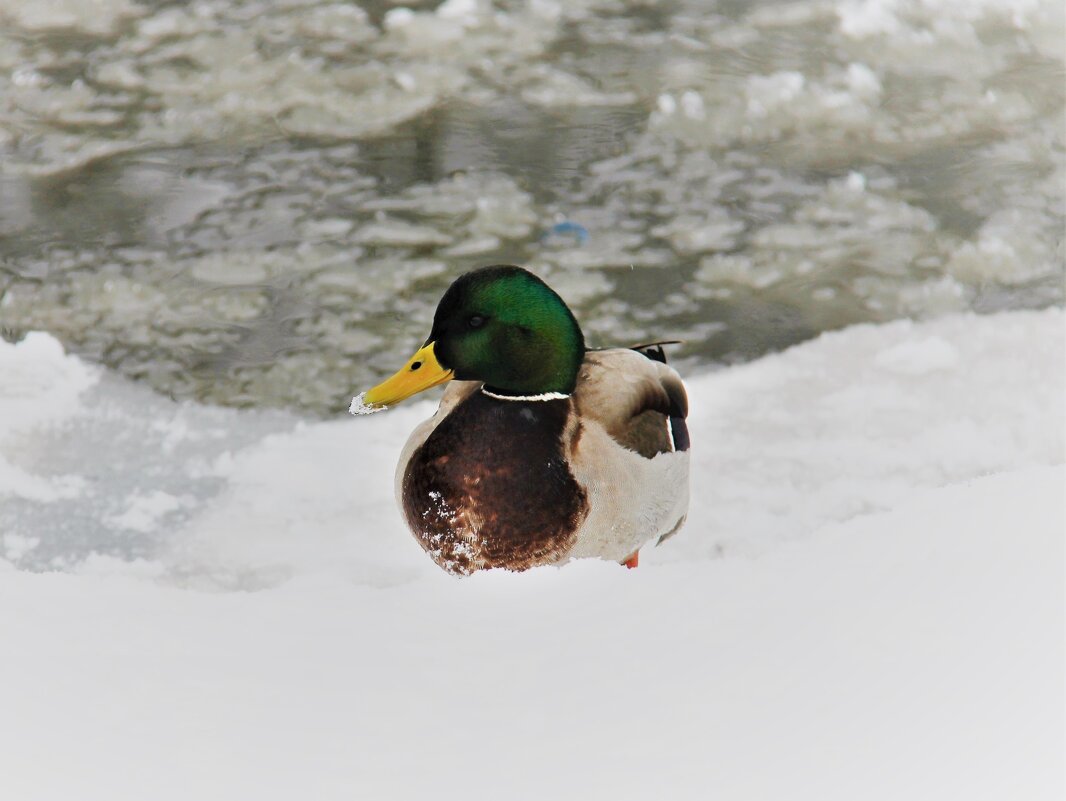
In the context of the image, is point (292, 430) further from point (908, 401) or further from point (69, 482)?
point (908, 401)

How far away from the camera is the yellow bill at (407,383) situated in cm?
240

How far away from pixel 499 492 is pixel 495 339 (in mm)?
282

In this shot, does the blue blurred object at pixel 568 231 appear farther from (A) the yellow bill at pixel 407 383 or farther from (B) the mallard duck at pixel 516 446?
(A) the yellow bill at pixel 407 383

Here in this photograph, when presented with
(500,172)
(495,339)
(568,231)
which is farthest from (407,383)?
(500,172)

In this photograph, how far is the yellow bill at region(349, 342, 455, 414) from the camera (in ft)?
7.88

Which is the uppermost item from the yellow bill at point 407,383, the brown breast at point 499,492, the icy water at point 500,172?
the yellow bill at point 407,383

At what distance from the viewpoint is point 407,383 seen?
Result: 2.42 meters

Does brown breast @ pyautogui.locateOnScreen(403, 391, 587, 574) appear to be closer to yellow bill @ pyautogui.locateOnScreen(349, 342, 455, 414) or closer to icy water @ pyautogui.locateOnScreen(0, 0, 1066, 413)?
yellow bill @ pyautogui.locateOnScreen(349, 342, 455, 414)

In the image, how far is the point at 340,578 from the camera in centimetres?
264

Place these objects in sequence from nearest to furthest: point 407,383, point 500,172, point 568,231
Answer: point 407,383
point 568,231
point 500,172

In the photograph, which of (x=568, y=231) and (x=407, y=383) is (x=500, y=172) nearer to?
(x=568, y=231)

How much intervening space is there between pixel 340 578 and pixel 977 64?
10.7 feet

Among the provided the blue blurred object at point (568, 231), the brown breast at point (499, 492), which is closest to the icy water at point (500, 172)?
the blue blurred object at point (568, 231)

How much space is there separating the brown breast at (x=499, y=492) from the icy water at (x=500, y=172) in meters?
0.84
